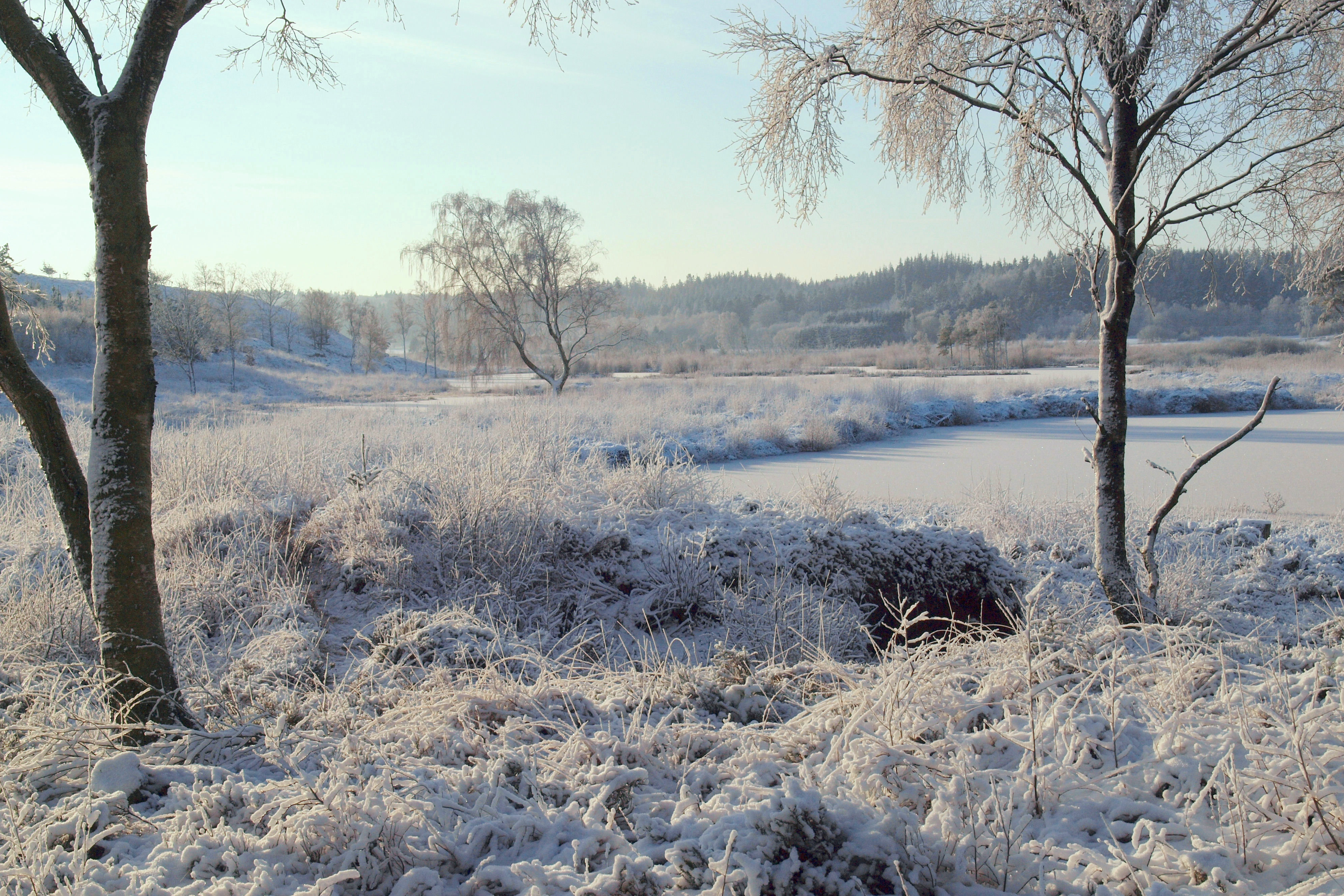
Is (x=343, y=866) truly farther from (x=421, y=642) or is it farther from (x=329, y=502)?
(x=329, y=502)

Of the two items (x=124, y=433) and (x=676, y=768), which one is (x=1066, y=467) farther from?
(x=124, y=433)

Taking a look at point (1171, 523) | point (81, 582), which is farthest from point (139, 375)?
point (1171, 523)

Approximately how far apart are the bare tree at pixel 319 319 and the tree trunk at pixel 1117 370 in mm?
80548

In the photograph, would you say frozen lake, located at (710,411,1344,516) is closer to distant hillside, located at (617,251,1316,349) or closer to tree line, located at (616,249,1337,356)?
tree line, located at (616,249,1337,356)

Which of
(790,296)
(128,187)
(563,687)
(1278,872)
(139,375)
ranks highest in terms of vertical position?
Answer: (790,296)

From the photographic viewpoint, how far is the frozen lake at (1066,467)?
9.55 meters

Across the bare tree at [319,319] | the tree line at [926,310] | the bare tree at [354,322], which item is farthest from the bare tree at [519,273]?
the bare tree at [319,319]

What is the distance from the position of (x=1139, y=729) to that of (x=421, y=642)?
3.56m

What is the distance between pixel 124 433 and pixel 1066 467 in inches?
531

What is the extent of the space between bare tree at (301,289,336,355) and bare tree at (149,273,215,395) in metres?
Result: 34.7

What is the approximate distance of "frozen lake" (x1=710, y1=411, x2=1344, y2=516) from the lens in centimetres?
955

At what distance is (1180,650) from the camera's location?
2.55m

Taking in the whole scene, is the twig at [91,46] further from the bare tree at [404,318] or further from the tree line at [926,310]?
the bare tree at [404,318]

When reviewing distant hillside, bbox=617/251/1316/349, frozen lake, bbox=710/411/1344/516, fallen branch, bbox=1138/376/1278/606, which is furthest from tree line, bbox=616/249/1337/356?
fallen branch, bbox=1138/376/1278/606
